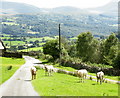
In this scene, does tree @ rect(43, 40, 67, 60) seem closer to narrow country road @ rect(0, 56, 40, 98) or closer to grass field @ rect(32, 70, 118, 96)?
narrow country road @ rect(0, 56, 40, 98)

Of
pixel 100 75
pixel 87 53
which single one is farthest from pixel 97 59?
pixel 100 75

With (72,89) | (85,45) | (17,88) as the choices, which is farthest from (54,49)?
(72,89)

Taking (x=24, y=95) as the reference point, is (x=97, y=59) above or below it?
below

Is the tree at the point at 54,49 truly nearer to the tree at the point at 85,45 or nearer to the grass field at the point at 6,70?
the tree at the point at 85,45

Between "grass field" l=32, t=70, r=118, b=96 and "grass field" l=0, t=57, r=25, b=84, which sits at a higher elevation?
"grass field" l=32, t=70, r=118, b=96

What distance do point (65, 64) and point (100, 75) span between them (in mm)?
40092

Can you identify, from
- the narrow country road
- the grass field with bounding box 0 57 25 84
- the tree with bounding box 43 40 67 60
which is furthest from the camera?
the tree with bounding box 43 40 67 60

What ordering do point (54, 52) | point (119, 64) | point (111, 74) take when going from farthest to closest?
point (54, 52), point (119, 64), point (111, 74)

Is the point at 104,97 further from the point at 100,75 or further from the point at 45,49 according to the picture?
the point at 45,49

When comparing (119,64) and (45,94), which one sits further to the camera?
(119,64)

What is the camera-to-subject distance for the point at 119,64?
56.3 meters

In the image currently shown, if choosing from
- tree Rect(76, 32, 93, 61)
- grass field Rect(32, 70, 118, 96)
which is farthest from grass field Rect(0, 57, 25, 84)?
tree Rect(76, 32, 93, 61)

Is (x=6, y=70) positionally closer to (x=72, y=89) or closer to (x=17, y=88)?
(x=17, y=88)

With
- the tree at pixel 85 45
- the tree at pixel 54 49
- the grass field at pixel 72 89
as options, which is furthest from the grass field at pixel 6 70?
the tree at pixel 85 45
